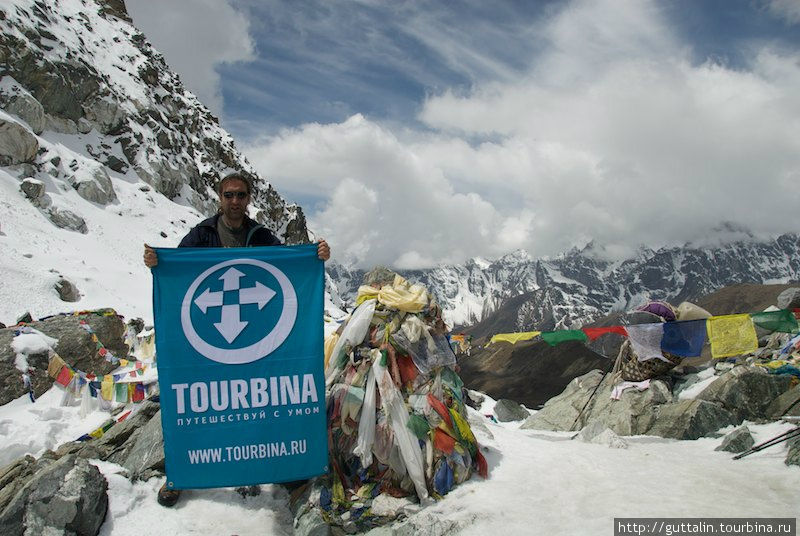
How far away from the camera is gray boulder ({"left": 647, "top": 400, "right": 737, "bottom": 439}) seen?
26.5ft

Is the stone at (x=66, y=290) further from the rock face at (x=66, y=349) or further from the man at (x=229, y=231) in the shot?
the man at (x=229, y=231)

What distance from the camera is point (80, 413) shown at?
10.5 meters

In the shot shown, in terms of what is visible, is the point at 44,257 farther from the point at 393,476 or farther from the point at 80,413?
the point at 393,476

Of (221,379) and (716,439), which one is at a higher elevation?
(221,379)

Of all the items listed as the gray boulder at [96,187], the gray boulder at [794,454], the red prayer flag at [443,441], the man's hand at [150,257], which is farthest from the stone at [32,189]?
the gray boulder at [794,454]

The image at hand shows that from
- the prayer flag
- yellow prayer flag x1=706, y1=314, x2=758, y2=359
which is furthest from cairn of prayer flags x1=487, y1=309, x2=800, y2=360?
the prayer flag

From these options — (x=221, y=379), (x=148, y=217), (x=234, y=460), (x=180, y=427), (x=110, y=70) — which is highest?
(x=110, y=70)

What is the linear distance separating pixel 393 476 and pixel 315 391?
4.59 ft

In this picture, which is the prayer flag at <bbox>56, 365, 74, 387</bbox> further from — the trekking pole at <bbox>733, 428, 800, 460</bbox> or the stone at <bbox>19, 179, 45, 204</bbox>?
the stone at <bbox>19, 179, 45, 204</bbox>

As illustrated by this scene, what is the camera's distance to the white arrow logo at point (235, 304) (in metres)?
5.45

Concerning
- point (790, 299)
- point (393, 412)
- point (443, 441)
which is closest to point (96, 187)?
point (393, 412)

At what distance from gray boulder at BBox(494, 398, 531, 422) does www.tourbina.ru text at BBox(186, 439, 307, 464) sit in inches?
419

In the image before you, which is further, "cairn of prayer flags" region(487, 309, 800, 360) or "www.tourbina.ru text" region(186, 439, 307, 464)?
"cairn of prayer flags" region(487, 309, 800, 360)

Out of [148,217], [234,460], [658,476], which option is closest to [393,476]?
[234,460]
